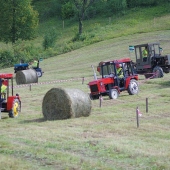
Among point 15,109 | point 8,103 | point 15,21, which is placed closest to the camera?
point 8,103

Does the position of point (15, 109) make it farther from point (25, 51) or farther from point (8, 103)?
point (25, 51)

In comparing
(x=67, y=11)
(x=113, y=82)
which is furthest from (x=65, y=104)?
(x=67, y=11)

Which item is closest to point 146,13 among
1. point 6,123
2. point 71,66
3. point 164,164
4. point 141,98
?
point 71,66

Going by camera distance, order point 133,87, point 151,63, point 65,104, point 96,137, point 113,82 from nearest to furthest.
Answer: point 96,137 < point 65,104 < point 113,82 < point 133,87 < point 151,63

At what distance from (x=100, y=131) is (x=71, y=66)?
3206 cm

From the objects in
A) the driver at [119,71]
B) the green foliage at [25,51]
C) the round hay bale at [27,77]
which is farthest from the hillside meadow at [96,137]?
the green foliage at [25,51]

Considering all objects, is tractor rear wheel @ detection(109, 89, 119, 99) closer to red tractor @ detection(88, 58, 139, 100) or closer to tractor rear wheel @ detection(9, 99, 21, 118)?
red tractor @ detection(88, 58, 139, 100)

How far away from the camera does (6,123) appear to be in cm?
2075

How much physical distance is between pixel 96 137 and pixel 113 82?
10.5 metres

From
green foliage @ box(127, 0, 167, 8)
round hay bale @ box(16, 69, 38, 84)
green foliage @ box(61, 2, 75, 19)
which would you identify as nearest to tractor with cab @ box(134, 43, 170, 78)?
round hay bale @ box(16, 69, 38, 84)

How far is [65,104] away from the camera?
20750 millimetres

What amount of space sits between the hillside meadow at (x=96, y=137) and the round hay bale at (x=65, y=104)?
12.6 inches

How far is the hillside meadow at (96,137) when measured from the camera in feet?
44.7

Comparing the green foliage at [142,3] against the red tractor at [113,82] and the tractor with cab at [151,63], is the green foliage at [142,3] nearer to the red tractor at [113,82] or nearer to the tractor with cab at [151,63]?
the tractor with cab at [151,63]
